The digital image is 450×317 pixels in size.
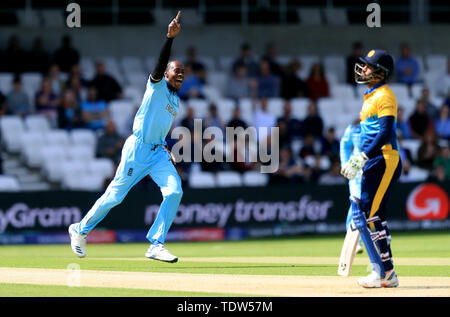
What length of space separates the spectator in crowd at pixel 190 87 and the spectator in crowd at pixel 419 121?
190 inches

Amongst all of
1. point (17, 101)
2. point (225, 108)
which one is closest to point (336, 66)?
point (225, 108)

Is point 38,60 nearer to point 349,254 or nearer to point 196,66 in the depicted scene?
point 196,66

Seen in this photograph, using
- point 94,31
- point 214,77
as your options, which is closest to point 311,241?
point 214,77

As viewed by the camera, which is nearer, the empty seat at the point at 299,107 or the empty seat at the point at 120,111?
the empty seat at the point at 120,111

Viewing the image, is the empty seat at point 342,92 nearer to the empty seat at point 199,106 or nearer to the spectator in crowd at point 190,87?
the spectator in crowd at point 190,87

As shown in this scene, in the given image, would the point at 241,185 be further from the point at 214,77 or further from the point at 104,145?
the point at 214,77

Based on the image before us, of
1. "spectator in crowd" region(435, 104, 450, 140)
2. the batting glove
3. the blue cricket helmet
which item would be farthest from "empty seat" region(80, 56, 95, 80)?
the batting glove

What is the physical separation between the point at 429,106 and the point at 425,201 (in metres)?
3.19

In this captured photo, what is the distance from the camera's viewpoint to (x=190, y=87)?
71.0 ft

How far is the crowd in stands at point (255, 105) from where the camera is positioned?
1991 cm

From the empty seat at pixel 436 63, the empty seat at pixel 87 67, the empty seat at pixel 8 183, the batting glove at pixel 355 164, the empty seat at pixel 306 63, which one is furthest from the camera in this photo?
the empty seat at pixel 436 63

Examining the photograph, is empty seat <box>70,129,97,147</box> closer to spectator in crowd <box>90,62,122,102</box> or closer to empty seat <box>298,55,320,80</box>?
spectator in crowd <box>90,62,122,102</box>

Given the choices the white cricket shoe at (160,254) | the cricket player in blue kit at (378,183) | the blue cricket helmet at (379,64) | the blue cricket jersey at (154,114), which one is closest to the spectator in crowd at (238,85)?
the blue cricket jersey at (154,114)

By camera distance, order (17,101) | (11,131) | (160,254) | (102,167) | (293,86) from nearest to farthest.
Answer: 1. (160,254)
2. (102,167)
3. (11,131)
4. (17,101)
5. (293,86)
